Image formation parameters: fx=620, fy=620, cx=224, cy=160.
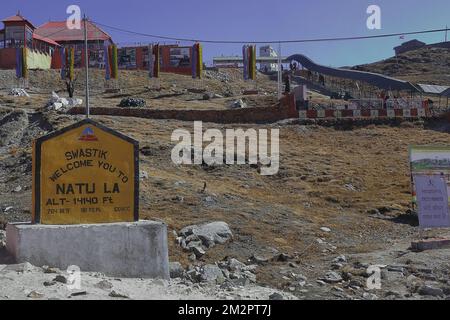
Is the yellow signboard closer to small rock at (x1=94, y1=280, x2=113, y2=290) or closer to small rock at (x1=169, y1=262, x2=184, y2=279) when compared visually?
small rock at (x1=169, y1=262, x2=184, y2=279)

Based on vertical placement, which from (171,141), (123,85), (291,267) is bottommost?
(291,267)

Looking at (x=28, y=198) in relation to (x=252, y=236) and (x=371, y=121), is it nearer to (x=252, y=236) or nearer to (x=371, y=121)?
(x=252, y=236)

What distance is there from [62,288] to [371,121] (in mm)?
29595

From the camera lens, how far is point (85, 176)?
32.2ft

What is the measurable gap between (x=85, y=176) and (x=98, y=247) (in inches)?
47.1

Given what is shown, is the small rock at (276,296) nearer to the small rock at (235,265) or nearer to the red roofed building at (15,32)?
the small rock at (235,265)

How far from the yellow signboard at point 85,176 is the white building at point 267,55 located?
68.2 metres

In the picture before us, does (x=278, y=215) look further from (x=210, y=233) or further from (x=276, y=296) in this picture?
(x=276, y=296)

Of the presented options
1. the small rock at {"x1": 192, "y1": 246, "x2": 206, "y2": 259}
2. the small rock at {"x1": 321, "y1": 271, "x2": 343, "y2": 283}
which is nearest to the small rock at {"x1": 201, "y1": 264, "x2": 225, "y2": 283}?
the small rock at {"x1": 192, "y1": 246, "x2": 206, "y2": 259}

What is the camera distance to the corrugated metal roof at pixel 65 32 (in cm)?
6800

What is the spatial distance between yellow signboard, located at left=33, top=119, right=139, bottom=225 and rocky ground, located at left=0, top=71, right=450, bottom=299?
3.65 ft

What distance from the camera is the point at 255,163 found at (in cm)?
2436

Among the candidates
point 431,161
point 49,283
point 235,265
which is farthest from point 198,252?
point 431,161
